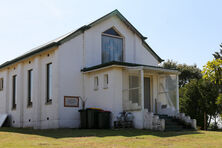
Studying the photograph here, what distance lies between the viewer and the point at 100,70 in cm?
2239

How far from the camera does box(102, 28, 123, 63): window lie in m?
24.7

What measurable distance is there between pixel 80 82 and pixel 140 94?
450 centimetres

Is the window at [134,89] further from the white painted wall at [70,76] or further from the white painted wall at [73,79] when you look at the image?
the white painted wall at [70,76]

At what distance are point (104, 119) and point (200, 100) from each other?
1071cm

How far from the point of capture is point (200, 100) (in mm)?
28391

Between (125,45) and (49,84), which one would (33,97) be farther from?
(125,45)

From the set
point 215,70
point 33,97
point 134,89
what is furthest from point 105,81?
point 215,70

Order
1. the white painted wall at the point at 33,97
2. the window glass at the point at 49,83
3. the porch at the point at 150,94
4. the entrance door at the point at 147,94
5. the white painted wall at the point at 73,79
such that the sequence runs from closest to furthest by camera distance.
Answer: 1. the porch at the point at 150,94
2. the white painted wall at the point at 73,79
3. the white painted wall at the point at 33,97
4. the window glass at the point at 49,83
5. the entrance door at the point at 147,94

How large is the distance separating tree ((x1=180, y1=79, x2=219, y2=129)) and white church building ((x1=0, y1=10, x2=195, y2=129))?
4.76 meters

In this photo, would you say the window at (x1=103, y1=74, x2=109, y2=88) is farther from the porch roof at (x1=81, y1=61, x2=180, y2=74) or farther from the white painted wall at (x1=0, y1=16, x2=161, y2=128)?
the porch roof at (x1=81, y1=61, x2=180, y2=74)

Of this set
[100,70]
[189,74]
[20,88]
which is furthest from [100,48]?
[189,74]

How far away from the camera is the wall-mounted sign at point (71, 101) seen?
22.3 m

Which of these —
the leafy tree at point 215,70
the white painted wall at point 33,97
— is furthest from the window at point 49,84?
the leafy tree at point 215,70

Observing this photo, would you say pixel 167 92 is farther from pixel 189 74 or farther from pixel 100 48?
pixel 189 74
